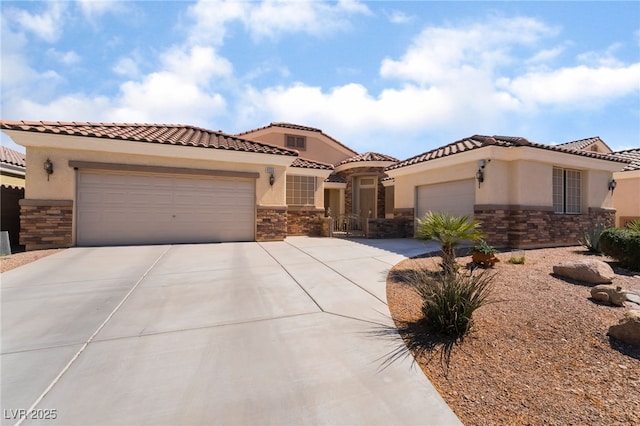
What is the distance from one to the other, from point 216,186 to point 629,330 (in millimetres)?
11544

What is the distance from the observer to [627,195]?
1526cm

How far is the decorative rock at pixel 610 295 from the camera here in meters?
4.54

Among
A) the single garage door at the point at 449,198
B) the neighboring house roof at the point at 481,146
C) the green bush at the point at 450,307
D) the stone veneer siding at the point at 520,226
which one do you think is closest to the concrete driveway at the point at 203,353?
the green bush at the point at 450,307

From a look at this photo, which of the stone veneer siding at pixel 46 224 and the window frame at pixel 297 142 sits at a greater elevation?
the window frame at pixel 297 142

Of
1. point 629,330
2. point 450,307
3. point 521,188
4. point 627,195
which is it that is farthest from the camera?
point 627,195

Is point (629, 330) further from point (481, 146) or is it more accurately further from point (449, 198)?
point (449, 198)

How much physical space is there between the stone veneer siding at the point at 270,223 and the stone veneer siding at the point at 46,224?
20.7 ft

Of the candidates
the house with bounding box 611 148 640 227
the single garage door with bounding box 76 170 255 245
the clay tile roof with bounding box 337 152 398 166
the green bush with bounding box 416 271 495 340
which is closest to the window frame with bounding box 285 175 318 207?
the single garage door with bounding box 76 170 255 245

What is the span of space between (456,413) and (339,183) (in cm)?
1768

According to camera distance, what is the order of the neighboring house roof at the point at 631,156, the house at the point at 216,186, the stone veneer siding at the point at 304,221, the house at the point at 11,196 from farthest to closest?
the neighboring house roof at the point at 631,156
the stone veneer siding at the point at 304,221
the house at the point at 11,196
the house at the point at 216,186

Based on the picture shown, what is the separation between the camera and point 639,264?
662 cm

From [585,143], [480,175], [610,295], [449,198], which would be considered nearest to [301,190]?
[449,198]

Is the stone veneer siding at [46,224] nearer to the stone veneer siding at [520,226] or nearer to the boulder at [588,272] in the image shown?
the boulder at [588,272]

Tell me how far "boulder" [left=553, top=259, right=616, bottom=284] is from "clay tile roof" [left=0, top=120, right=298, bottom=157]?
381 inches
